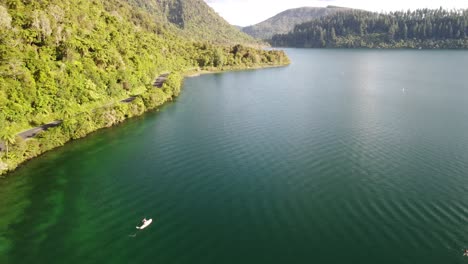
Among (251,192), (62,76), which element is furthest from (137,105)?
(251,192)

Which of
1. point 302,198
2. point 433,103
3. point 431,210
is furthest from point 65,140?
point 433,103

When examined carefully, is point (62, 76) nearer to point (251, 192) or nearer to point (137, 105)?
point (137, 105)

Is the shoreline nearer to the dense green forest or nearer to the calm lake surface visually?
the dense green forest

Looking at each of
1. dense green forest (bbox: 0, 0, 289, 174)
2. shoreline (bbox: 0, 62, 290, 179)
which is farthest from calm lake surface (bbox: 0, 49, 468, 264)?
dense green forest (bbox: 0, 0, 289, 174)

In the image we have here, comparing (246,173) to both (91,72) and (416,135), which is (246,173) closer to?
(416,135)

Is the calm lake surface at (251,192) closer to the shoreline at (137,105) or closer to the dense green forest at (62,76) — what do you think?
the shoreline at (137,105)

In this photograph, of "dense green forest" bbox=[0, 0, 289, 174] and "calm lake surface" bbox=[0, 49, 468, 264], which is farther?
"dense green forest" bbox=[0, 0, 289, 174]
